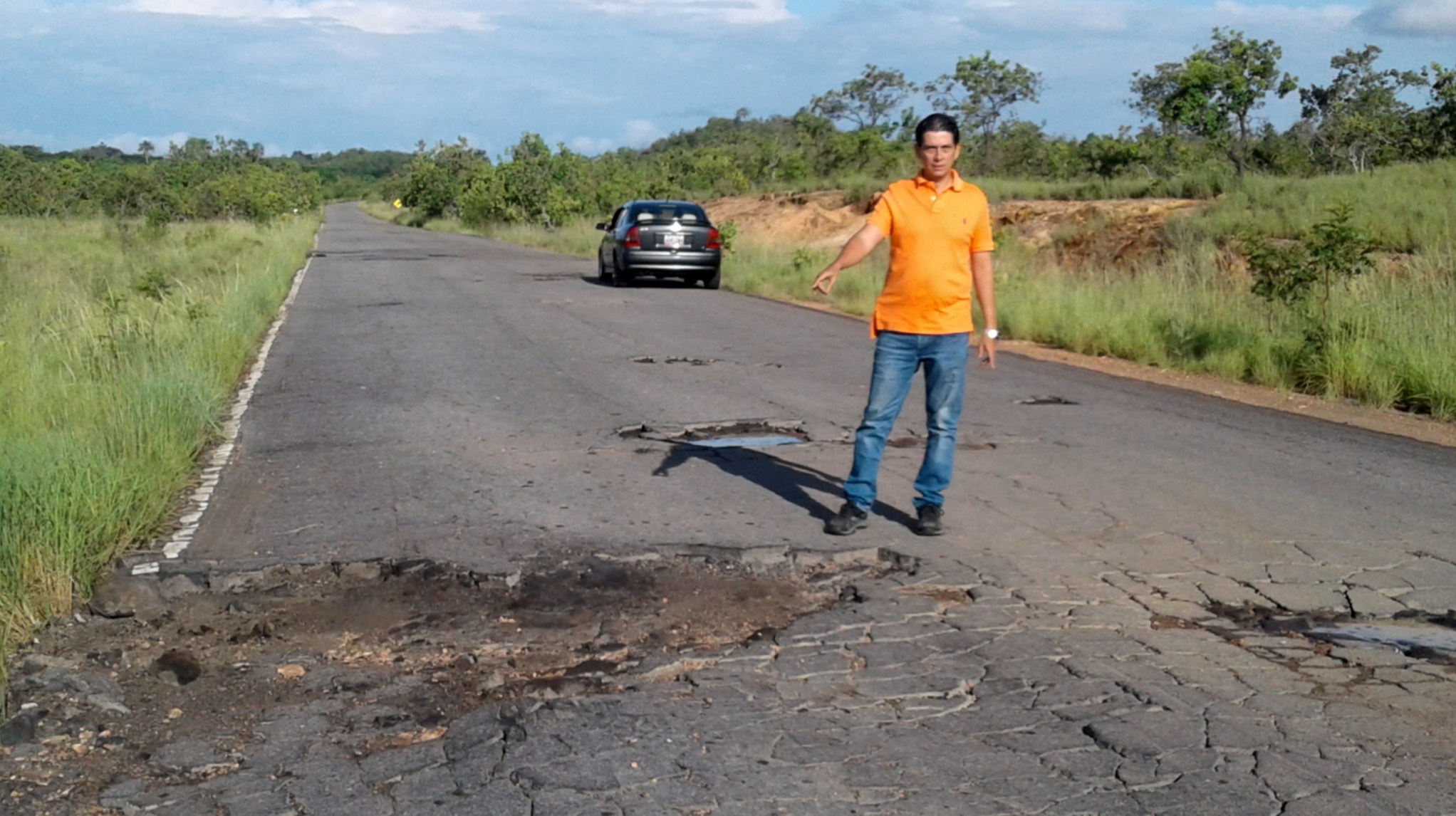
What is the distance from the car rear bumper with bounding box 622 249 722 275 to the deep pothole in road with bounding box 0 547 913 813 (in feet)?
56.6

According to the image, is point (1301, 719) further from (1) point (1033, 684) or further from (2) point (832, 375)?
(2) point (832, 375)

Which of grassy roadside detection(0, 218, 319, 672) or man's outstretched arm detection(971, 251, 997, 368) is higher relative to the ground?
man's outstretched arm detection(971, 251, 997, 368)

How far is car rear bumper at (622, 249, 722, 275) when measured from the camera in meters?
23.1

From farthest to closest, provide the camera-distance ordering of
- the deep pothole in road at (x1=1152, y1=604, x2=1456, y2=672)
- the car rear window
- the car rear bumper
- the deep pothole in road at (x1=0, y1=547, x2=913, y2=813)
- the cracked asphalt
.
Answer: the car rear window
the car rear bumper
the deep pothole in road at (x1=1152, y1=604, x2=1456, y2=672)
the deep pothole in road at (x1=0, y1=547, x2=913, y2=813)
the cracked asphalt

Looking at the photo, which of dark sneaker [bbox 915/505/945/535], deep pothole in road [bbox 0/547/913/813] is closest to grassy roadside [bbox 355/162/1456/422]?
dark sneaker [bbox 915/505/945/535]

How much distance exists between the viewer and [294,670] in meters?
4.71

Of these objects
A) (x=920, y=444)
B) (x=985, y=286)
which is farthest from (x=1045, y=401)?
(x=985, y=286)

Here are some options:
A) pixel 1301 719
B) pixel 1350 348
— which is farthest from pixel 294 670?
pixel 1350 348

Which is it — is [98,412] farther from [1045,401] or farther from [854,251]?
[1045,401]

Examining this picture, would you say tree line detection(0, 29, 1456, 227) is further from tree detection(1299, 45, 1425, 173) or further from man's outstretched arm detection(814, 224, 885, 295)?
man's outstretched arm detection(814, 224, 885, 295)

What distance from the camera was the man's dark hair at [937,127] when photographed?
6.18 m

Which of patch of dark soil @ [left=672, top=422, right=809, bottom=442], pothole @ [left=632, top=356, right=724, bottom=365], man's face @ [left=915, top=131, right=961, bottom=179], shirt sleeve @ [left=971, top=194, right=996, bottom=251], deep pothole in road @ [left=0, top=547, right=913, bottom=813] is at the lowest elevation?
deep pothole in road @ [left=0, top=547, right=913, bottom=813]

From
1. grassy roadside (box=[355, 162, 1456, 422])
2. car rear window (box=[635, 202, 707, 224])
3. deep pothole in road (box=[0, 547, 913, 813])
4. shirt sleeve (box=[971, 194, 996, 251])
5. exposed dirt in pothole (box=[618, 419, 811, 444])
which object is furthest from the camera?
car rear window (box=[635, 202, 707, 224])

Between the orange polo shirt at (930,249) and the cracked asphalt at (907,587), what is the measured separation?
104 cm
